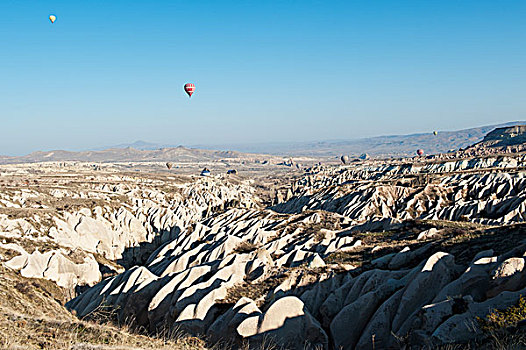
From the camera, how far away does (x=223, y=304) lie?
54.9ft

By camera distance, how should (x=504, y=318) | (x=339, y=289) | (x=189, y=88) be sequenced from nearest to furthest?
(x=504, y=318) → (x=339, y=289) → (x=189, y=88)

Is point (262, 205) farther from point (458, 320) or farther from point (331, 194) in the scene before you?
point (458, 320)

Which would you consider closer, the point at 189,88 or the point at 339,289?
the point at 339,289

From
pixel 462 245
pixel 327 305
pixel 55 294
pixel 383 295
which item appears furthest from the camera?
pixel 55 294

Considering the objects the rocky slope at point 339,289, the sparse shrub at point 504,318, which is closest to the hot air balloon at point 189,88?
the rocky slope at point 339,289

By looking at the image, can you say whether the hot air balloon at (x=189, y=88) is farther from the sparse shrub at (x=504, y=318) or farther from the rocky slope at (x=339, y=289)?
the sparse shrub at (x=504, y=318)

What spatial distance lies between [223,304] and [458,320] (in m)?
9.97

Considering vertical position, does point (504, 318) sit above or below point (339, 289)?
above

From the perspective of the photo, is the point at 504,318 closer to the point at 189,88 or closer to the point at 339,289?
the point at 339,289

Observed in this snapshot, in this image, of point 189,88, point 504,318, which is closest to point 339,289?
point 504,318

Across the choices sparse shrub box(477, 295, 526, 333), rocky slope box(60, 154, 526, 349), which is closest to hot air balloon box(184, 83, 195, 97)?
rocky slope box(60, 154, 526, 349)

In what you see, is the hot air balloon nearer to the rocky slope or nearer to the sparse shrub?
the rocky slope

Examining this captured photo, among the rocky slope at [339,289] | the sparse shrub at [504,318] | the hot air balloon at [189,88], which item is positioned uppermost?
the hot air balloon at [189,88]

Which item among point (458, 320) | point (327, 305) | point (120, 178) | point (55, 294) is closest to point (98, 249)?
point (55, 294)
